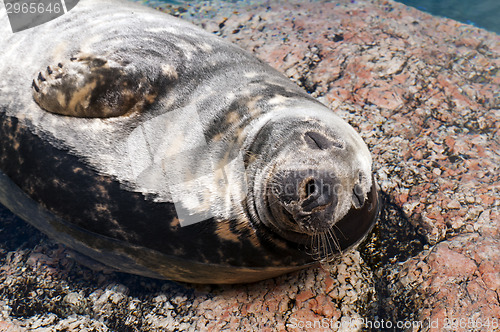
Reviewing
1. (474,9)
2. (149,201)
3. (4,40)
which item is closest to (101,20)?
(4,40)

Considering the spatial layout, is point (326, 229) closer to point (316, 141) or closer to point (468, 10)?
point (316, 141)

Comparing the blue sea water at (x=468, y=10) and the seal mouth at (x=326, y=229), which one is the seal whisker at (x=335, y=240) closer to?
the seal mouth at (x=326, y=229)

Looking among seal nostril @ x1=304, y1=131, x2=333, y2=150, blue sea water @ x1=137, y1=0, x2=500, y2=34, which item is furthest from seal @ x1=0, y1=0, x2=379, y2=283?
blue sea water @ x1=137, y1=0, x2=500, y2=34

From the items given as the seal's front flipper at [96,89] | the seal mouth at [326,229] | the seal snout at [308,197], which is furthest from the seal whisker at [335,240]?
the seal's front flipper at [96,89]

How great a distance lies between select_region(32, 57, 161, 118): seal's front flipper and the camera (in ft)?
8.71

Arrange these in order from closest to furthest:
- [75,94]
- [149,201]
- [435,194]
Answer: [149,201] → [75,94] → [435,194]

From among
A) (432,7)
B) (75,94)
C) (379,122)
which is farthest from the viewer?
(432,7)

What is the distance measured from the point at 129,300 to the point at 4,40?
2.00 m

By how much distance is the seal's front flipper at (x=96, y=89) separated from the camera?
2.66m

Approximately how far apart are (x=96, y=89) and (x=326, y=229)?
1534 mm

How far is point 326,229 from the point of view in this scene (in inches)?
91.7

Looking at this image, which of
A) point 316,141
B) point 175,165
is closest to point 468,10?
point 316,141

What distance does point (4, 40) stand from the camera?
3193mm

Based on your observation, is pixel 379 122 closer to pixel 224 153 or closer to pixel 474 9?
pixel 224 153
